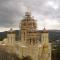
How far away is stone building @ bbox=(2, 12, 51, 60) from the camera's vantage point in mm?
3801

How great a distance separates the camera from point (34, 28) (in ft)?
15.3

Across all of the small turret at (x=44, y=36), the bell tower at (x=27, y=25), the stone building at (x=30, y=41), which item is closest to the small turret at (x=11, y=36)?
the stone building at (x=30, y=41)

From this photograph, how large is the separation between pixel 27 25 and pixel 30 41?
41cm

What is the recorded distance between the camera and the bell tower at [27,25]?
4.58 metres

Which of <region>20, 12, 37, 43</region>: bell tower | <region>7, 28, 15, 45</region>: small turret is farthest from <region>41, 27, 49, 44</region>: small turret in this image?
<region>7, 28, 15, 45</region>: small turret

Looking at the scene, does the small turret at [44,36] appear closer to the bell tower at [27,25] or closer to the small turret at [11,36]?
the bell tower at [27,25]

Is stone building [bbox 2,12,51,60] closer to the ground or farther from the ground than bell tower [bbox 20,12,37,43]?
closer to the ground

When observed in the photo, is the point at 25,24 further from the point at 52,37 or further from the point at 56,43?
the point at 56,43

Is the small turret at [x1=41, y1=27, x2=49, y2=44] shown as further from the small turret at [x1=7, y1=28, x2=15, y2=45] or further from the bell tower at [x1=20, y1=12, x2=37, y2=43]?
the small turret at [x1=7, y1=28, x2=15, y2=45]

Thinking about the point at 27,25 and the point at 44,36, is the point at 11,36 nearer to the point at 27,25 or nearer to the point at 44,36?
the point at 27,25

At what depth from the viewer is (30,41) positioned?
4418 millimetres

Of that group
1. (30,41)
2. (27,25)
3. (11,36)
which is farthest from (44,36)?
(11,36)

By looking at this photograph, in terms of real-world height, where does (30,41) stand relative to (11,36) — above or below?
below

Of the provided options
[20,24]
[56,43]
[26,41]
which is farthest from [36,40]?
[56,43]
